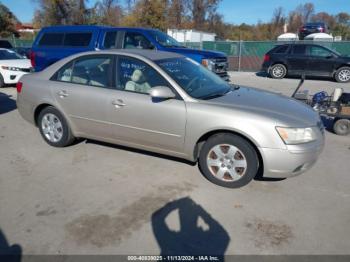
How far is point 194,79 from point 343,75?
475 inches

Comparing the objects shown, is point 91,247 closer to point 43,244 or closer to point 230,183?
point 43,244

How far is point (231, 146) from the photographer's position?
382 centimetres

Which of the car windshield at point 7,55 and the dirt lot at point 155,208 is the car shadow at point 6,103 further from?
the dirt lot at point 155,208

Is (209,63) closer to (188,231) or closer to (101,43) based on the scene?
(101,43)

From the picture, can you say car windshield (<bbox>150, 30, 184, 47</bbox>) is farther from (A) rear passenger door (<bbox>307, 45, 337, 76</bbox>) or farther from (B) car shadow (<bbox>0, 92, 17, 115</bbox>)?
(A) rear passenger door (<bbox>307, 45, 337, 76</bbox>)

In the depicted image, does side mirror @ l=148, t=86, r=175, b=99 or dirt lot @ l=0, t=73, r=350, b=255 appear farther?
side mirror @ l=148, t=86, r=175, b=99

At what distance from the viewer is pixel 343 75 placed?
14.1 metres

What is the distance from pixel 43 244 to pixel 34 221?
0.43 m

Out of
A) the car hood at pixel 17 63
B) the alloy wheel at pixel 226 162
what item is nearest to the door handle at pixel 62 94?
the alloy wheel at pixel 226 162

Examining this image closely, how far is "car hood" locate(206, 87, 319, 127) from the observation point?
3734 millimetres

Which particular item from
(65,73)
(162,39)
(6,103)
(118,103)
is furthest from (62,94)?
(162,39)

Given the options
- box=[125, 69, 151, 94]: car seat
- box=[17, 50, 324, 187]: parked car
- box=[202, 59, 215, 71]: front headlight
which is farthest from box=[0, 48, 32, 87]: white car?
box=[125, 69, 151, 94]: car seat

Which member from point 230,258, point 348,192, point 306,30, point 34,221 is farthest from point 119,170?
point 306,30

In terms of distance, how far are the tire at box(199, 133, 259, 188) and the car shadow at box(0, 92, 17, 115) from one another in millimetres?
5966
